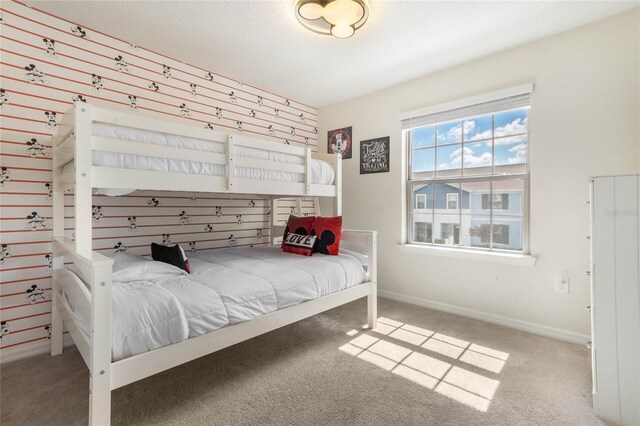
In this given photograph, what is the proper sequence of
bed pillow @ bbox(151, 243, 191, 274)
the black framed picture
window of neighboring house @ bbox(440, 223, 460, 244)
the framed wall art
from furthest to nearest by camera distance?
1. the framed wall art
2. the black framed picture
3. window of neighboring house @ bbox(440, 223, 460, 244)
4. bed pillow @ bbox(151, 243, 191, 274)

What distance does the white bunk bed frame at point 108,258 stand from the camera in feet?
3.84

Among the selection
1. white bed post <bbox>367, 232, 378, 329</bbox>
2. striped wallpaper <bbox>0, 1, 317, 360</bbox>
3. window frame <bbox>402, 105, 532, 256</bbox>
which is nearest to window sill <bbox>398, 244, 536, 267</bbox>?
window frame <bbox>402, 105, 532, 256</bbox>

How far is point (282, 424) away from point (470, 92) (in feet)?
9.45

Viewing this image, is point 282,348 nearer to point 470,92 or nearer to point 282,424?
point 282,424

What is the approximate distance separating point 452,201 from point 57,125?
3.25 m

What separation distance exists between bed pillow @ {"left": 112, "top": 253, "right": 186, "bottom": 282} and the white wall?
230cm

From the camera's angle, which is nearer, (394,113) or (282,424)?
(282,424)

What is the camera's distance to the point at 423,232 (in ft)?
10.5

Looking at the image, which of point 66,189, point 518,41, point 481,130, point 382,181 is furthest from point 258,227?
point 518,41

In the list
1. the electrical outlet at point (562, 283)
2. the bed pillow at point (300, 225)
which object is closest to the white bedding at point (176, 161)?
the bed pillow at point (300, 225)

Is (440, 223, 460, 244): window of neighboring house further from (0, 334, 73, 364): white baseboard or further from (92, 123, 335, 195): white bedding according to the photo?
(0, 334, 73, 364): white baseboard

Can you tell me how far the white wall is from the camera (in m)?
2.09

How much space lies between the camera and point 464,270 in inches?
111

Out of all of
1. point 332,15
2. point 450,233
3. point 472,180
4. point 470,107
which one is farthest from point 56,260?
point 470,107
